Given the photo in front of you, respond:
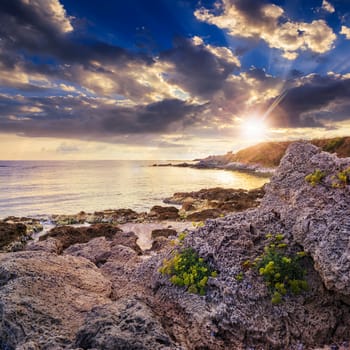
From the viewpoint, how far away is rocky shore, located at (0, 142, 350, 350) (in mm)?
3691

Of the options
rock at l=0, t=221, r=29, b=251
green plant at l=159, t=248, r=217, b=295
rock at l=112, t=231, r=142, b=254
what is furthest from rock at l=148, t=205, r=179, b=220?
green plant at l=159, t=248, r=217, b=295

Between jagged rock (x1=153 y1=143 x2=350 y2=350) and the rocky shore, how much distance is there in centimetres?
1

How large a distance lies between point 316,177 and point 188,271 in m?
2.98

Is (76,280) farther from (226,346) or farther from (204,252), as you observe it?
(226,346)

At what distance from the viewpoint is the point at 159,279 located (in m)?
5.46

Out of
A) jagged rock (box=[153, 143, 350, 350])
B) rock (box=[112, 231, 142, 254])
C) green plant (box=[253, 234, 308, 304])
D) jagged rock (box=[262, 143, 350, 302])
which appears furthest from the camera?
rock (box=[112, 231, 142, 254])

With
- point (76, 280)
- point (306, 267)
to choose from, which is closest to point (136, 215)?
point (76, 280)

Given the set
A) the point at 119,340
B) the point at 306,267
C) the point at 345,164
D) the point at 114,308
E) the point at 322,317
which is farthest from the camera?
the point at 345,164

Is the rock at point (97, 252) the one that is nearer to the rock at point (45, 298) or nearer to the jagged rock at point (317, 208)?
the rock at point (45, 298)

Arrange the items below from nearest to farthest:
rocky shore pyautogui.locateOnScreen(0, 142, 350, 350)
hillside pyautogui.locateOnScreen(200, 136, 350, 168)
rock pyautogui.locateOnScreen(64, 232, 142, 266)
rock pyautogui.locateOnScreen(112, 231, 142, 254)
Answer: rocky shore pyautogui.locateOnScreen(0, 142, 350, 350)
rock pyautogui.locateOnScreen(64, 232, 142, 266)
rock pyautogui.locateOnScreen(112, 231, 142, 254)
hillside pyautogui.locateOnScreen(200, 136, 350, 168)

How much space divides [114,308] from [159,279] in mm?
1727

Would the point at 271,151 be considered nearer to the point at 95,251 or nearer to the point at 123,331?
the point at 95,251

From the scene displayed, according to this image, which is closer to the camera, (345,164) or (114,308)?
(114,308)

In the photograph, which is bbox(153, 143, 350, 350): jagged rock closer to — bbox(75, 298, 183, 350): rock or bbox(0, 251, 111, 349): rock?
bbox(75, 298, 183, 350): rock
